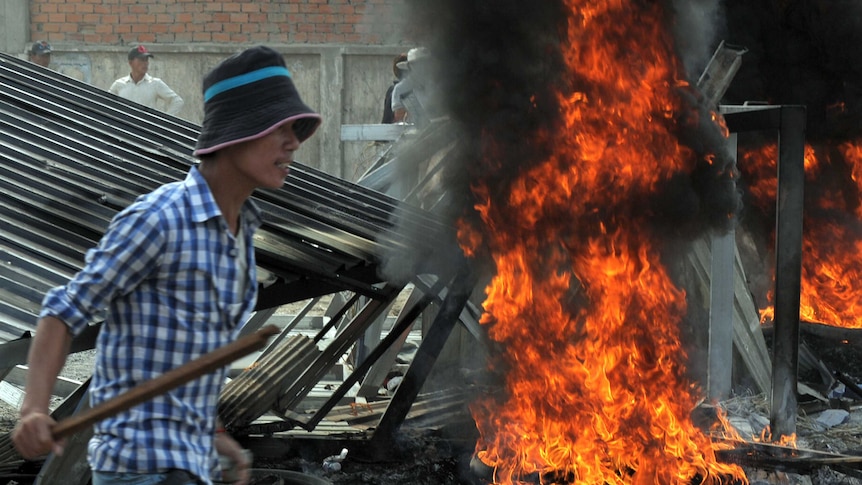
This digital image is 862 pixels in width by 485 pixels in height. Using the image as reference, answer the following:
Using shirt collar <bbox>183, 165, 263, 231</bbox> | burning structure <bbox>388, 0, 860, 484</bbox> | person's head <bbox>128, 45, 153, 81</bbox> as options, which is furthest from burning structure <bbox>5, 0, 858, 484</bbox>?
person's head <bbox>128, 45, 153, 81</bbox>

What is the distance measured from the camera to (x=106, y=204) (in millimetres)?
5340

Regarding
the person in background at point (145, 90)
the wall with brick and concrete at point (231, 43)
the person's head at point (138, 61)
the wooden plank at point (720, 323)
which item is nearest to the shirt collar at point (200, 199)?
the wooden plank at point (720, 323)

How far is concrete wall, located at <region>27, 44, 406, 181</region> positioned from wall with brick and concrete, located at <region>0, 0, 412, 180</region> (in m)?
0.02

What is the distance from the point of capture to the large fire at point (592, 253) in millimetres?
7180

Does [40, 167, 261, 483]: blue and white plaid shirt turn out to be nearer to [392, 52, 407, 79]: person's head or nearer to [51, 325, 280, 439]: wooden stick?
[51, 325, 280, 439]: wooden stick

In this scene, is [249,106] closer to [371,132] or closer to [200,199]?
[200,199]

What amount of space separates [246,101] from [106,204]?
2.80 metres

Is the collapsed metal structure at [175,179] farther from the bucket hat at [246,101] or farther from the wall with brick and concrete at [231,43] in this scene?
the wall with brick and concrete at [231,43]

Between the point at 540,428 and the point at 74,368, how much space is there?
Result: 5851 mm

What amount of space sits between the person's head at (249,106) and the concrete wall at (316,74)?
15075 mm

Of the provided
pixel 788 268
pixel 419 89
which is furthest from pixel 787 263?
pixel 419 89

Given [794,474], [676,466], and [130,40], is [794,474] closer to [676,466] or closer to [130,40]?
[676,466]

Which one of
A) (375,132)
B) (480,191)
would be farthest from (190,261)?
(375,132)

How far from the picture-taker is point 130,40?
59.4ft
